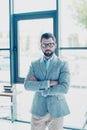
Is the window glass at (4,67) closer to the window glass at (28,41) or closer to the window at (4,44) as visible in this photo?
the window at (4,44)

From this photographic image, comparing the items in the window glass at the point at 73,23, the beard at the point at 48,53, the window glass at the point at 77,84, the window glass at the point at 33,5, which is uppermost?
the window glass at the point at 33,5

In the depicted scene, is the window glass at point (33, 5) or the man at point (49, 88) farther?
the window glass at point (33, 5)

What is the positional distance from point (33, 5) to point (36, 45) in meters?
0.77

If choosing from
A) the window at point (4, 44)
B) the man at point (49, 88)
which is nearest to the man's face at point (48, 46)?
the man at point (49, 88)

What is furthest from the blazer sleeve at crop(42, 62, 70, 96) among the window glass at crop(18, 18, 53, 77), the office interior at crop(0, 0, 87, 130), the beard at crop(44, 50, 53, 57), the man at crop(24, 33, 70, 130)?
the window glass at crop(18, 18, 53, 77)

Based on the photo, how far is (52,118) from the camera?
2236mm

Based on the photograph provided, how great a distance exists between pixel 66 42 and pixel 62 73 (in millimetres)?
1877

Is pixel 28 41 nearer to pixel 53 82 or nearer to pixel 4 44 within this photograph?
pixel 4 44

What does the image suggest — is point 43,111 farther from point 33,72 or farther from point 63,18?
point 63,18

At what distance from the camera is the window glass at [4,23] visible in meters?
4.52

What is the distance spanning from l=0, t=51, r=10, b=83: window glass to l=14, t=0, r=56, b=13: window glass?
92 centimetres

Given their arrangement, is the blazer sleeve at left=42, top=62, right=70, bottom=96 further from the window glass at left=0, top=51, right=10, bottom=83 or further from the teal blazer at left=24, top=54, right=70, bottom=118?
the window glass at left=0, top=51, right=10, bottom=83

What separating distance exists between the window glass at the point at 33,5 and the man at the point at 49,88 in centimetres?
199

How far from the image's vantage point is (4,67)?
15.4 ft
